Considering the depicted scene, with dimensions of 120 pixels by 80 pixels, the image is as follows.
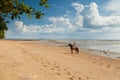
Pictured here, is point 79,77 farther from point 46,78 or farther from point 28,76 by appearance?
point 28,76

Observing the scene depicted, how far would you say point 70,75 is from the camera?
38.2 ft

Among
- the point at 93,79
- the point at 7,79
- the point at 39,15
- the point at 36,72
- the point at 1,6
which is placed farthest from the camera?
the point at 36,72

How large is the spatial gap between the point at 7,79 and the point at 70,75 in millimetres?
3473

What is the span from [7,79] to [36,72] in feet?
7.19

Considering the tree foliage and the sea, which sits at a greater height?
the tree foliage

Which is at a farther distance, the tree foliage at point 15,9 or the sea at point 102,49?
the sea at point 102,49

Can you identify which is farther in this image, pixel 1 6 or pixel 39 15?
pixel 39 15

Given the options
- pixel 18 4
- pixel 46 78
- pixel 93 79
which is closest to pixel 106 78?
pixel 93 79

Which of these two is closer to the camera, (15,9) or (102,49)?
(15,9)

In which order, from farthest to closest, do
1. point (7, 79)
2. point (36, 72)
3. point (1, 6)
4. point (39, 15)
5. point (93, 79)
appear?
point (36, 72)
point (93, 79)
point (7, 79)
point (39, 15)
point (1, 6)

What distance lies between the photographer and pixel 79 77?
11.2m

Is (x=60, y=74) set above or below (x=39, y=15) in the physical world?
below

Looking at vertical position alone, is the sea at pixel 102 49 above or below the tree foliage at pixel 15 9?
below

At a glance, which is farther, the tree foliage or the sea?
the sea
